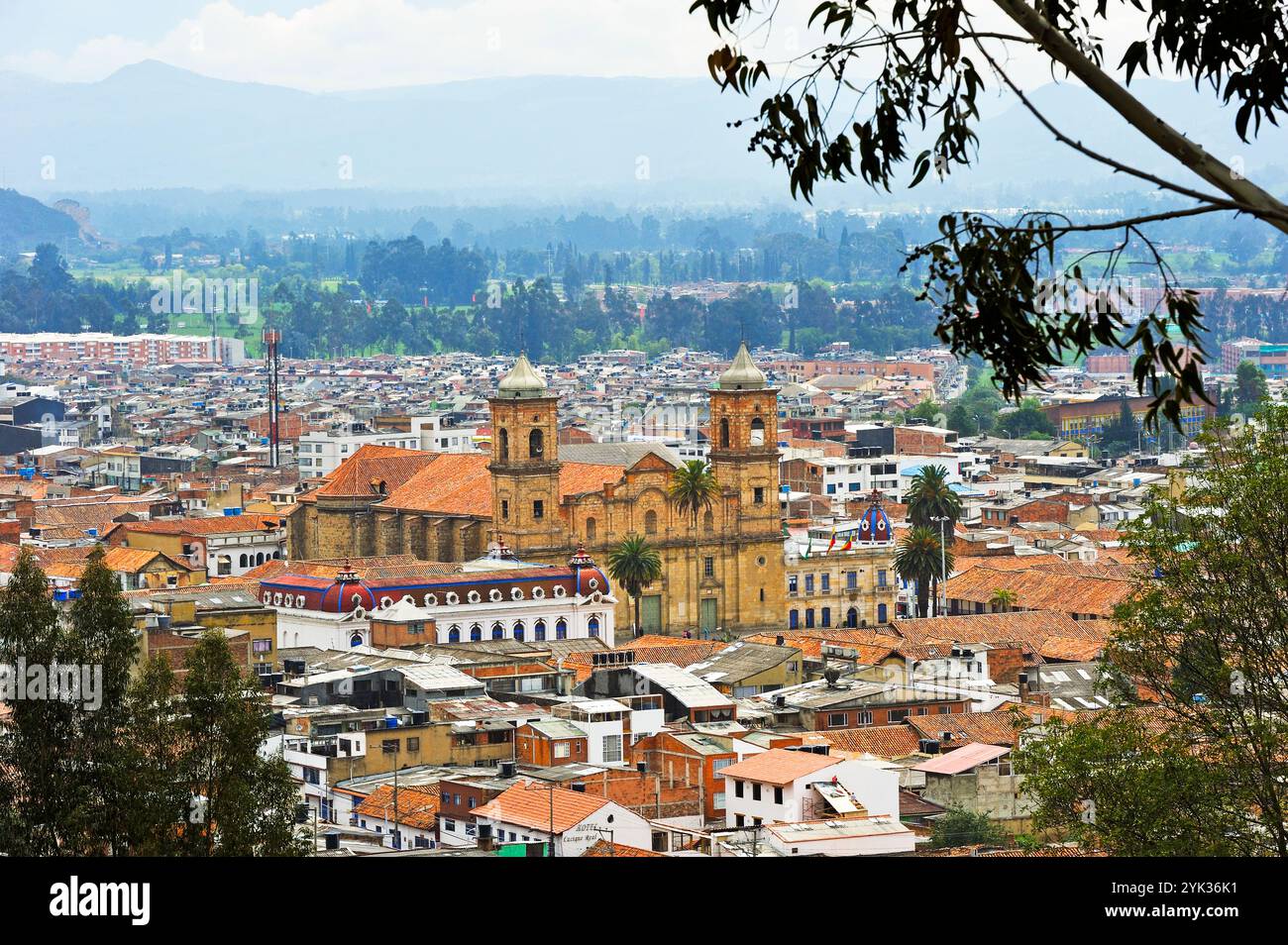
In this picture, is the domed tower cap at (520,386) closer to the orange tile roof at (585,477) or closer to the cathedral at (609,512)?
the cathedral at (609,512)

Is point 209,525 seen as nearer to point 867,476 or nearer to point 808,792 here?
point 867,476

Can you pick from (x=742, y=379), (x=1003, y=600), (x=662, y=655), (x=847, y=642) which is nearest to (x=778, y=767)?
(x=662, y=655)

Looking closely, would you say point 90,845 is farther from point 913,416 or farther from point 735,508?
point 913,416

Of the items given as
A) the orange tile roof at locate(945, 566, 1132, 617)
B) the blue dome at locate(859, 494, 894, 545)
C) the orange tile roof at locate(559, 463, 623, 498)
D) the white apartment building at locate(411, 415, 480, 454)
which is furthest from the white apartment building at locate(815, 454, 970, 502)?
the orange tile roof at locate(559, 463, 623, 498)

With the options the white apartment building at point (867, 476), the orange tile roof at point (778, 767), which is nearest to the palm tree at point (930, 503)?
the white apartment building at point (867, 476)

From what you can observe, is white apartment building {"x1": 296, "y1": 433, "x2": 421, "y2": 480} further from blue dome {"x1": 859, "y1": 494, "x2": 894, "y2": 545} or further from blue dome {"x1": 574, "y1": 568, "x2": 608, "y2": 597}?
blue dome {"x1": 574, "y1": 568, "x2": 608, "y2": 597}
